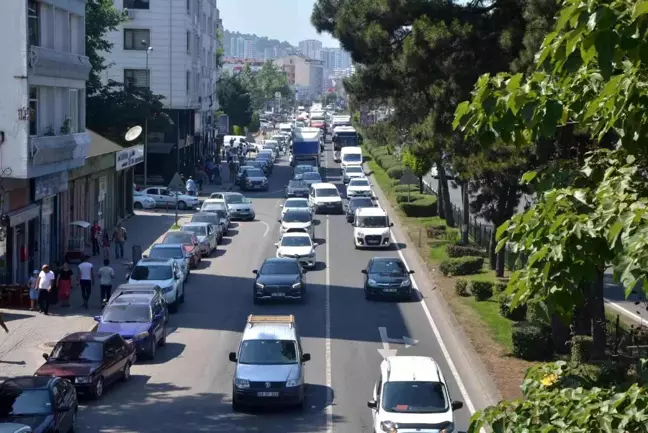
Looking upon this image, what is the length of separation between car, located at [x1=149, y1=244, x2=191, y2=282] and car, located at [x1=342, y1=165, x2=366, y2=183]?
39.1m

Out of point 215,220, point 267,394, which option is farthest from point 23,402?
point 215,220

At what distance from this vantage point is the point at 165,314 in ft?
94.1

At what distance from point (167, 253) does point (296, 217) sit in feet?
43.2

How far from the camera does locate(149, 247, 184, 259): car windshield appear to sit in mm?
38000

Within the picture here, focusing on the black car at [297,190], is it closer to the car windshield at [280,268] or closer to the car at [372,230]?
the car at [372,230]

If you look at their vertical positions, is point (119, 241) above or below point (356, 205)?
below

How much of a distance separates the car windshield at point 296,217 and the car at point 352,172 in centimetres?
2649

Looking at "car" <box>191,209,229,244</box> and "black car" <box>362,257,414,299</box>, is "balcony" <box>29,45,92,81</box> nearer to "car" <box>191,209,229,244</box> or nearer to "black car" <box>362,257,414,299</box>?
"car" <box>191,209,229,244</box>

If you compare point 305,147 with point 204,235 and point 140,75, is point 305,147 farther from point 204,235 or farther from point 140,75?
point 204,235

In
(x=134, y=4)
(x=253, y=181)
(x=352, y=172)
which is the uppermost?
(x=134, y=4)

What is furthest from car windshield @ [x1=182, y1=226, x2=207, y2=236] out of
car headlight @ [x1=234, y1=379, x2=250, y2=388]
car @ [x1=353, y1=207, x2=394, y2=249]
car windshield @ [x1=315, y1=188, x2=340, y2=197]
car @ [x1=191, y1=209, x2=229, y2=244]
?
car headlight @ [x1=234, y1=379, x2=250, y2=388]

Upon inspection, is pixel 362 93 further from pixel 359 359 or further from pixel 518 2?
pixel 359 359

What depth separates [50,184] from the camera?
121 ft

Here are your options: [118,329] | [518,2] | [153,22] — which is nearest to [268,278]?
[118,329]
